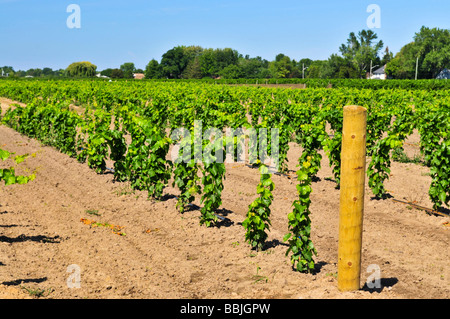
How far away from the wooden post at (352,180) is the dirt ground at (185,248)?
0.46 m

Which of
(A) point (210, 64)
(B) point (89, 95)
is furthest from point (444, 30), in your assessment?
(B) point (89, 95)

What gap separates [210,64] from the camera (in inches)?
4793

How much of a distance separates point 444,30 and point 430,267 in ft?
294

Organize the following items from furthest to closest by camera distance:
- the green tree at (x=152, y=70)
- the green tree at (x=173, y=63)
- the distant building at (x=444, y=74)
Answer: the green tree at (x=173, y=63), the green tree at (x=152, y=70), the distant building at (x=444, y=74)

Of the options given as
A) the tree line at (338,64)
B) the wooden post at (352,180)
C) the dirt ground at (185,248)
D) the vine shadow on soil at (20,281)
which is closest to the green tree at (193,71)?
the tree line at (338,64)

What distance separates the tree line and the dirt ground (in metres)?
75.3

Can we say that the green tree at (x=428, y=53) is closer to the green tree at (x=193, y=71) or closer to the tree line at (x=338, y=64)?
the tree line at (x=338, y=64)

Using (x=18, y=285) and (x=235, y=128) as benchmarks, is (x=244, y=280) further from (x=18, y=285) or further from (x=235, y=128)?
(x=235, y=128)

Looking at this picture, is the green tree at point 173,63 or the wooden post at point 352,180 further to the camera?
the green tree at point 173,63

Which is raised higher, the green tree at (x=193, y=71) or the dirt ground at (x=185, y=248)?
the green tree at (x=193, y=71)

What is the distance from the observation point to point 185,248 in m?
6.00

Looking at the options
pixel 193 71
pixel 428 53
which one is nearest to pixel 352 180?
pixel 428 53

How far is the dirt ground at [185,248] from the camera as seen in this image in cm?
480

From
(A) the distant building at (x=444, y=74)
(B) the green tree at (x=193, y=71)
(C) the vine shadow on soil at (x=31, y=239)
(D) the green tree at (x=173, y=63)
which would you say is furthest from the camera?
(D) the green tree at (x=173, y=63)
